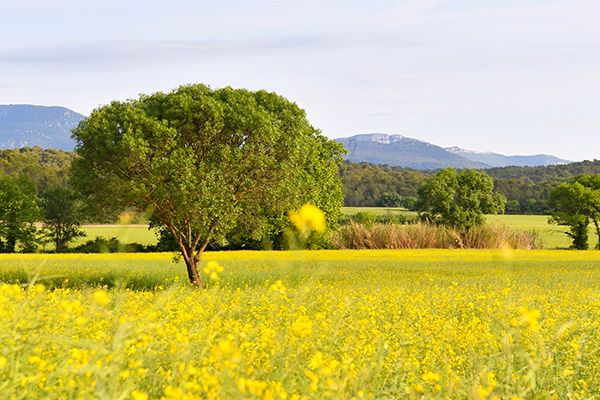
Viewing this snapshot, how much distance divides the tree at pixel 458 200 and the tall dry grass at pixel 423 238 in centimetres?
957

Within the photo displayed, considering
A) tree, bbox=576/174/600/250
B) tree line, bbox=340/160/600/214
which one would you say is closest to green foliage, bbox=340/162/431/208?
tree line, bbox=340/160/600/214

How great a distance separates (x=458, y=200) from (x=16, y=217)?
37.5 metres

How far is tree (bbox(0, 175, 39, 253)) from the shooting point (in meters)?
51.8

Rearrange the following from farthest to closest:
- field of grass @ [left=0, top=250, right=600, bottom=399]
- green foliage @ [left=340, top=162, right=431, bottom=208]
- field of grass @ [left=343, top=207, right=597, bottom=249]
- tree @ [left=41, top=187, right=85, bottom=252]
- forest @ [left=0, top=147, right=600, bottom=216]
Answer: green foliage @ [left=340, top=162, right=431, bottom=208] < forest @ [left=0, top=147, right=600, bottom=216] < field of grass @ [left=343, top=207, right=597, bottom=249] < tree @ [left=41, top=187, right=85, bottom=252] < field of grass @ [left=0, top=250, right=600, bottom=399]

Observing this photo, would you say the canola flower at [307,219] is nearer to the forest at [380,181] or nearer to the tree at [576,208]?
the tree at [576,208]

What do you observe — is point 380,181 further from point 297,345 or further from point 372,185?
point 297,345

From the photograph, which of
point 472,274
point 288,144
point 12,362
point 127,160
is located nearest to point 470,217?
point 472,274

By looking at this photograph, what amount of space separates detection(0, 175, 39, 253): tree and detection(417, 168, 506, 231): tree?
33.2 m

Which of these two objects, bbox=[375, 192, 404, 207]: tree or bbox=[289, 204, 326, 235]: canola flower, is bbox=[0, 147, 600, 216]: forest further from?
bbox=[289, 204, 326, 235]: canola flower

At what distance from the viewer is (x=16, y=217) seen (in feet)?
171

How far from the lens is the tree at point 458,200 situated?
5494 cm

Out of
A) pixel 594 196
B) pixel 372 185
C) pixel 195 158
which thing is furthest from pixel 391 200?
pixel 195 158

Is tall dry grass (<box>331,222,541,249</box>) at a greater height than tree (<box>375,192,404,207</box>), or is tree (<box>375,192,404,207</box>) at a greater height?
tree (<box>375,192,404,207</box>)

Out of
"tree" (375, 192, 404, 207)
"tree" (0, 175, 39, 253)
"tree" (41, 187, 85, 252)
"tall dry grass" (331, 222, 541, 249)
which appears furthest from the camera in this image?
"tree" (375, 192, 404, 207)
